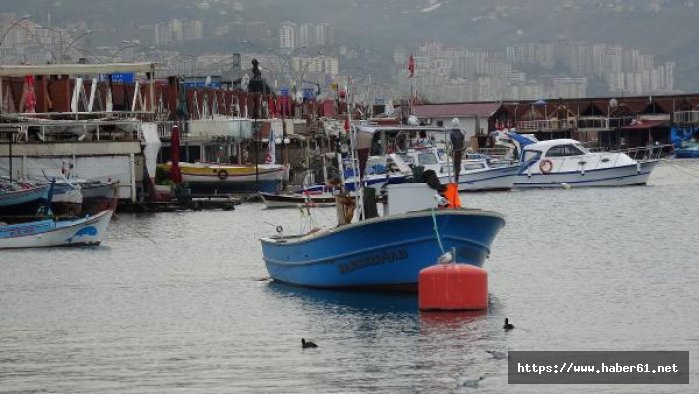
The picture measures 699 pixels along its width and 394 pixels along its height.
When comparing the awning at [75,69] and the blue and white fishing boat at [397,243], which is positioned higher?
the awning at [75,69]

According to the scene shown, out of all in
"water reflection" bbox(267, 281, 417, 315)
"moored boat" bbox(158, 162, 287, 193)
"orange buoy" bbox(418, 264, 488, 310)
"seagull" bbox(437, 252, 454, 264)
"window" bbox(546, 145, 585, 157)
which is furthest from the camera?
"window" bbox(546, 145, 585, 157)

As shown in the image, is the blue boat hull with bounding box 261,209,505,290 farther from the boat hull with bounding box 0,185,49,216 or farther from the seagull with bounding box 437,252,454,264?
the boat hull with bounding box 0,185,49,216

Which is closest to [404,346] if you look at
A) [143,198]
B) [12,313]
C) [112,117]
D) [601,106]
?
[12,313]

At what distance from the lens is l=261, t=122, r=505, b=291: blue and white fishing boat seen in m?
43.4

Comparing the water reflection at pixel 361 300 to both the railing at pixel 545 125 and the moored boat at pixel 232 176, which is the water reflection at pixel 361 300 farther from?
the railing at pixel 545 125

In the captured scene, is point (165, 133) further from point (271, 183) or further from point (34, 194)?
point (34, 194)

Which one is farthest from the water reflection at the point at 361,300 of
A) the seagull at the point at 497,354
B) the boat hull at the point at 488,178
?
the boat hull at the point at 488,178

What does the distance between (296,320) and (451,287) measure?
3610 mm

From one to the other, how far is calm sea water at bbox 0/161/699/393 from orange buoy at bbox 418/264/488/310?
1.65ft

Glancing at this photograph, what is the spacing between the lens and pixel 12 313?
46.1 metres

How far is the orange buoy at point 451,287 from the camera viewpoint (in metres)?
41.7

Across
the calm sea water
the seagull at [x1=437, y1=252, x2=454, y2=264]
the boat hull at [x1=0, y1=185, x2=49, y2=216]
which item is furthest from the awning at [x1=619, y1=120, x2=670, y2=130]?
the seagull at [x1=437, y1=252, x2=454, y2=264]

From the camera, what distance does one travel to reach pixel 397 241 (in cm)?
4397

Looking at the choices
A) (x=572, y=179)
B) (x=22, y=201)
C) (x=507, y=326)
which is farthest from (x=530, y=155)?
(x=507, y=326)
